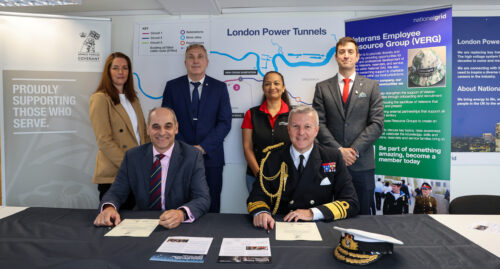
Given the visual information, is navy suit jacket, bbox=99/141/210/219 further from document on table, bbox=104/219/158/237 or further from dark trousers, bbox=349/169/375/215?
dark trousers, bbox=349/169/375/215

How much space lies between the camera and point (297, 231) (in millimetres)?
1532

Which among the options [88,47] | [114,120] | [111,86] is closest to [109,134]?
[114,120]

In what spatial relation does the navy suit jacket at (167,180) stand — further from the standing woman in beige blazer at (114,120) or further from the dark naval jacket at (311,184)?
the standing woman in beige blazer at (114,120)

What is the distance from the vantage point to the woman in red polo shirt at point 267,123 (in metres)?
3.13

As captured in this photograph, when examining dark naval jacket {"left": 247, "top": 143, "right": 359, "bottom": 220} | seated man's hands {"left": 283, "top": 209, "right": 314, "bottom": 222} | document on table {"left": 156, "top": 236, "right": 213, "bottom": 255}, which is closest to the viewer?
document on table {"left": 156, "top": 236, "right": 213, "bottom": 255}

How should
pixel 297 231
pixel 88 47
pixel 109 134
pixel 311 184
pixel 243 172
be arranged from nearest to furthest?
pixel 297 231 < pixel 311 184 < pixel 109 134 < pixel 88 47 < pixel 243 172

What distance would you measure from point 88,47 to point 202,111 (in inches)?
60.7

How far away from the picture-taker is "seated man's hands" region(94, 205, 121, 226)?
5.33ft

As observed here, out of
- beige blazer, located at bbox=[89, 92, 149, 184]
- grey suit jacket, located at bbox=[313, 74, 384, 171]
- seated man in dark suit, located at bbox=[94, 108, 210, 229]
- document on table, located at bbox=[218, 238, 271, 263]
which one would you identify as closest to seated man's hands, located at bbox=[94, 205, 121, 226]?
seated man in dark suit, located at bbox=[94, 108, 210, 229]

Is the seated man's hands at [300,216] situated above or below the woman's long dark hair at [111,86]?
below

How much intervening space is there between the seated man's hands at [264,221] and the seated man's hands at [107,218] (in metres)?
0.69

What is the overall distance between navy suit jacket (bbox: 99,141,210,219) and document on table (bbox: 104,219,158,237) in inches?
12.1

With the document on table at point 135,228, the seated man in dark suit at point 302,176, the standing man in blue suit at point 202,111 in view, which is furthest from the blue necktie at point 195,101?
the document on table at point 135,228

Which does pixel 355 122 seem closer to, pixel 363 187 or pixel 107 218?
pixel 363 187
